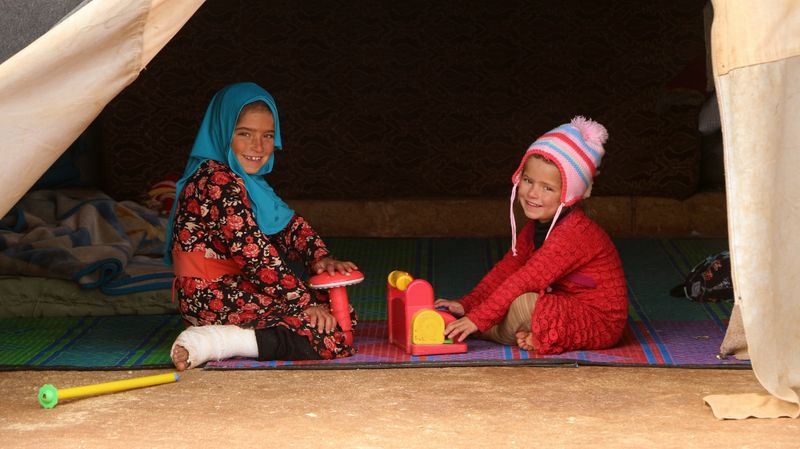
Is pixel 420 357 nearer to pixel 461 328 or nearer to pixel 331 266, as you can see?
pixel 461 328

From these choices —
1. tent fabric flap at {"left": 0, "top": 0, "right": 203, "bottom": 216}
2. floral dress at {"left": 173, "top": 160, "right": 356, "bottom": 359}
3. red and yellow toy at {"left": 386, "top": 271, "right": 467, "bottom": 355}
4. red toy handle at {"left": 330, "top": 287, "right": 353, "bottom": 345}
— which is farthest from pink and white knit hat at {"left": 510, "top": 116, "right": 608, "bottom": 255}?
tent fabric flap at {"left": 0, "top": 0, "right": 203, "bottom": 216}

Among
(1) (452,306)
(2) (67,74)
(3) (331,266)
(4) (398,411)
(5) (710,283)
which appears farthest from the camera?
(5) (710,283)

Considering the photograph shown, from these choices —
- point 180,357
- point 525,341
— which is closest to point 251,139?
point 180,357

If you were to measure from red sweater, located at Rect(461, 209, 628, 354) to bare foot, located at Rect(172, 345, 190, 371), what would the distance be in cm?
101

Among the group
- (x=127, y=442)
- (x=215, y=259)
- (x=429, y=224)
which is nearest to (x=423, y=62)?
(x=429, y=224)

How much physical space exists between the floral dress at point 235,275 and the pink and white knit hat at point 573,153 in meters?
0.93

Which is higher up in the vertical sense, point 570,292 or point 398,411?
point 570,292

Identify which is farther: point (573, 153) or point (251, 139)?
point (251, 139)

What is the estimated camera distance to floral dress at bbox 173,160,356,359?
13.4 feet

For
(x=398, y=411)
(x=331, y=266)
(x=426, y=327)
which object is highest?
(x=331, y=266)

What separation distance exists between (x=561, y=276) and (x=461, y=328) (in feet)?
1.43

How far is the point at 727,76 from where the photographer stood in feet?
10.8

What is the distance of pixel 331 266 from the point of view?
13.7ft

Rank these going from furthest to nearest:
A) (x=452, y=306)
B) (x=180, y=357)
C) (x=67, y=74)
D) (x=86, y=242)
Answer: (x=86, y=242), (x=452, y=306), (x=180, y=357), (x=67, y=74)
